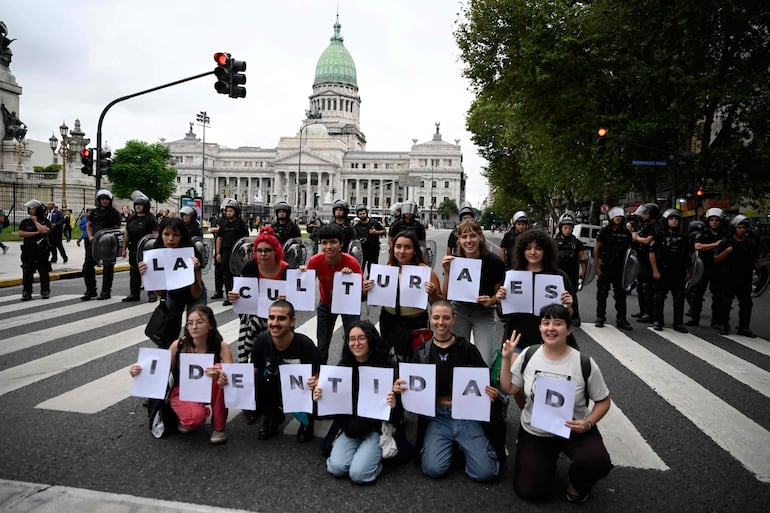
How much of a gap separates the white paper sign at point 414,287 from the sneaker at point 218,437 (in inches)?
76.7

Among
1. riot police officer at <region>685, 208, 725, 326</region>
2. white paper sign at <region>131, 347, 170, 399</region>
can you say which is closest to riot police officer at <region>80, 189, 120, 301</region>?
white paper sign at <region>131, 347, 170, 399</region>

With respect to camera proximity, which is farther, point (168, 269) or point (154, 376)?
point (168, 269)

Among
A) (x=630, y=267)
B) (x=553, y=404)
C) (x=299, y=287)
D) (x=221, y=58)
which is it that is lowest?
(x=553, y=404)

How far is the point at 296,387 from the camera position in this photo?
427cm

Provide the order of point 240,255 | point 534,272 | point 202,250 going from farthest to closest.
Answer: point 202,250, point 240,255, point 534,272

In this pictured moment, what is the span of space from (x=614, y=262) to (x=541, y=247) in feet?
17.3

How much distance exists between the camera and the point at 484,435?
3.99 m

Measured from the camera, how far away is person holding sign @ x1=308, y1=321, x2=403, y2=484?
3.80 m

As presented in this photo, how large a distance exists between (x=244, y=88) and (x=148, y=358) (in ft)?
34.8

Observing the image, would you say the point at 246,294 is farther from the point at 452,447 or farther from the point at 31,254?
the point at 31,254

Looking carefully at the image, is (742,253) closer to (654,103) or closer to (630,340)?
(630,340)

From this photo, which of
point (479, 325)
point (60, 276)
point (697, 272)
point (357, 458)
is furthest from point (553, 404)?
point (60, 276)

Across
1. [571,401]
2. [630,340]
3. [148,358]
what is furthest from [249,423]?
[630,340]

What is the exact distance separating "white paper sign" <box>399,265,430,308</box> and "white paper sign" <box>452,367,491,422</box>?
1162mm
